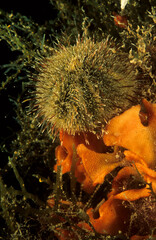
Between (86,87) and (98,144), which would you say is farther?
(98,144)

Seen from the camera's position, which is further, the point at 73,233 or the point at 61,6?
the point at 61,6

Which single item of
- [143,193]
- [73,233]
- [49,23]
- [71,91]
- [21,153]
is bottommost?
[73,233]

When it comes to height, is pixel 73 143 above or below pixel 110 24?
below

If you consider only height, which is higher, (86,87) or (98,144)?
(86,87)

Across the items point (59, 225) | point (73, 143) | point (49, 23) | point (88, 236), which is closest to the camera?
point (88, 236)

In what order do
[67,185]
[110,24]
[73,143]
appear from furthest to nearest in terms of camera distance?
[110,24] < [67,185] < [73,143]

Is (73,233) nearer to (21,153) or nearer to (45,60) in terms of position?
(21,153)

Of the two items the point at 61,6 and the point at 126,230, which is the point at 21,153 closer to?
the point at 126,230

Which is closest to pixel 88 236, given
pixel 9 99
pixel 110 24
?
pixel 9 99
